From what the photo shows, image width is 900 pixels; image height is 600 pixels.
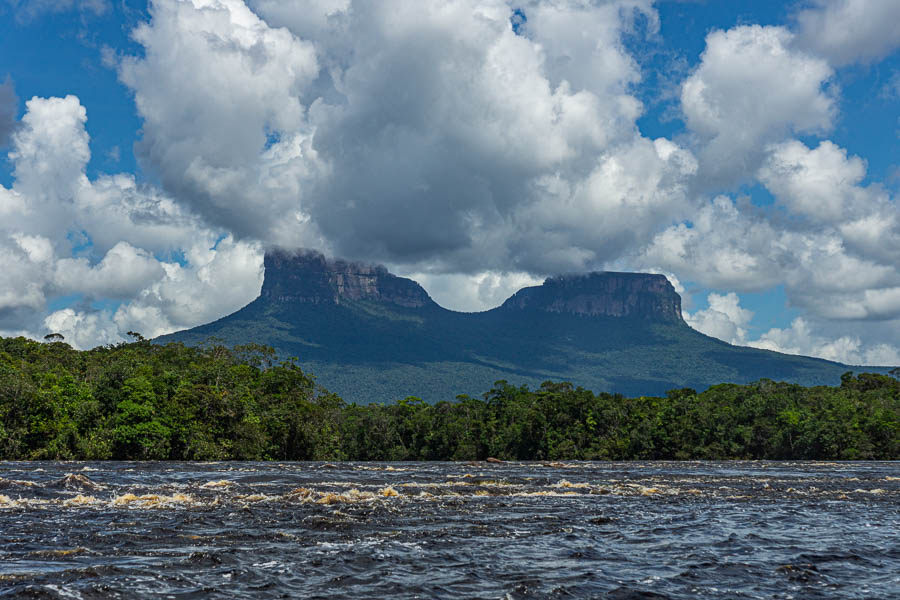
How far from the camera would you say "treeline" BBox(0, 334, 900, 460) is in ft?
258

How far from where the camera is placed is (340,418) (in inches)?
4505

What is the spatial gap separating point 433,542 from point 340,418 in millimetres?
94015

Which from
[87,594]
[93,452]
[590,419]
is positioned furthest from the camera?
[590,419]

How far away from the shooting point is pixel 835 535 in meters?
25.7

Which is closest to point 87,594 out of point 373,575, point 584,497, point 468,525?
point 373,575

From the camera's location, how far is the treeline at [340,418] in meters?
Result: 78.6

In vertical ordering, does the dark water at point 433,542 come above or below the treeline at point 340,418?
below

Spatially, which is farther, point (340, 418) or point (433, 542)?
point (340, 418)

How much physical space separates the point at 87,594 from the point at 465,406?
111 m

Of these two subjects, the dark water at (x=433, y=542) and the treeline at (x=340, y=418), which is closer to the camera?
the dark water at (x=433, y=542)

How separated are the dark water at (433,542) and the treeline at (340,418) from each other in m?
39.2

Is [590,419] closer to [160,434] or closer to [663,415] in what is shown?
[663,415]

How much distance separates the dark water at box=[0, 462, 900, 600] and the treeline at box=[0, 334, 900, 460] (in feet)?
129

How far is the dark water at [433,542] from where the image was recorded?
54.0 feet
